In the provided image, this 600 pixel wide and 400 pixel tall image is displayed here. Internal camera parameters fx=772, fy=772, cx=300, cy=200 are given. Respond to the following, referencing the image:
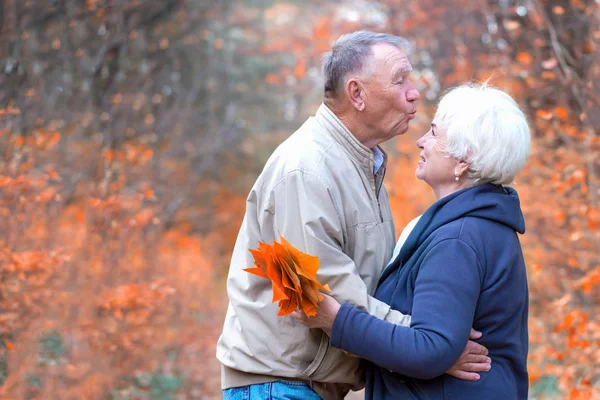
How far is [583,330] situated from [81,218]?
14.1 feet

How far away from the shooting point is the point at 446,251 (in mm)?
2441

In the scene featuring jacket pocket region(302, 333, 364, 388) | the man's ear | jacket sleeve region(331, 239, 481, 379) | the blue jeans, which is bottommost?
the blue jeans

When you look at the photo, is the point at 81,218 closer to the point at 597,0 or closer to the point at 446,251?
the point at 597,0

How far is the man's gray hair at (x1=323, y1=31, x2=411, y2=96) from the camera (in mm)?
2838

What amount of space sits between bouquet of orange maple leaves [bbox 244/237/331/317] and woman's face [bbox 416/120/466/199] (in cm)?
59

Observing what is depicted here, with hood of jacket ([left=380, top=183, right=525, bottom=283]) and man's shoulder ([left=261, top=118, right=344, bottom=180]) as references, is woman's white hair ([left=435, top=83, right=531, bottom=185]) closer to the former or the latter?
hood of jacket ([left=380, top=183, right=525, bottom=283])

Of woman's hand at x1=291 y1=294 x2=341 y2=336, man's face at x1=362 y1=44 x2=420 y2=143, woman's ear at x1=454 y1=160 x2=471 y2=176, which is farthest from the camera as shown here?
man's face at x1=362 y1=44 x2=420 y2=143

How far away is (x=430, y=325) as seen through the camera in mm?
2365

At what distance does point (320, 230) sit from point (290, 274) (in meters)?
0.27

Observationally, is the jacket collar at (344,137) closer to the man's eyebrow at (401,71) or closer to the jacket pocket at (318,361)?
the man's eyebrow at (401,71)

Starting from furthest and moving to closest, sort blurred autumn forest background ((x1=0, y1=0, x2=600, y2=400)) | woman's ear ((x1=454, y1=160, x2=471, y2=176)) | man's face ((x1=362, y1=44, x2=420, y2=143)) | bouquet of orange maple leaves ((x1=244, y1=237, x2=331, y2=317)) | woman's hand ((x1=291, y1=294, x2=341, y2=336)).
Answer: blurred autumn forest background ((x1=0, y1=0, x2=600, y2=400)), man's face ((x1=362, y1=44, x2=420, y2=143)), woman's ear ((x1=454, y1=160, x2=471, y2=176)), woman's hand ((x1=291, y1=294, x2=341, y2=336)), bouquet of orange maple leaves ((x1=244, y1=237, x2=331, y2=317))

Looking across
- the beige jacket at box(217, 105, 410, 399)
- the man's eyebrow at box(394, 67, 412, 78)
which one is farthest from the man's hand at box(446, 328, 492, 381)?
the man's eyebrow at box(394, 67, 412, 78)

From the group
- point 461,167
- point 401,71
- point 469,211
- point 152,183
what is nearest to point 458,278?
point 469,211

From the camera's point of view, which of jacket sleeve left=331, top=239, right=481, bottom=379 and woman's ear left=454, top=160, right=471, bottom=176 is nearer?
jacket sleeve left=331, top=239, right=481, bottom=379
